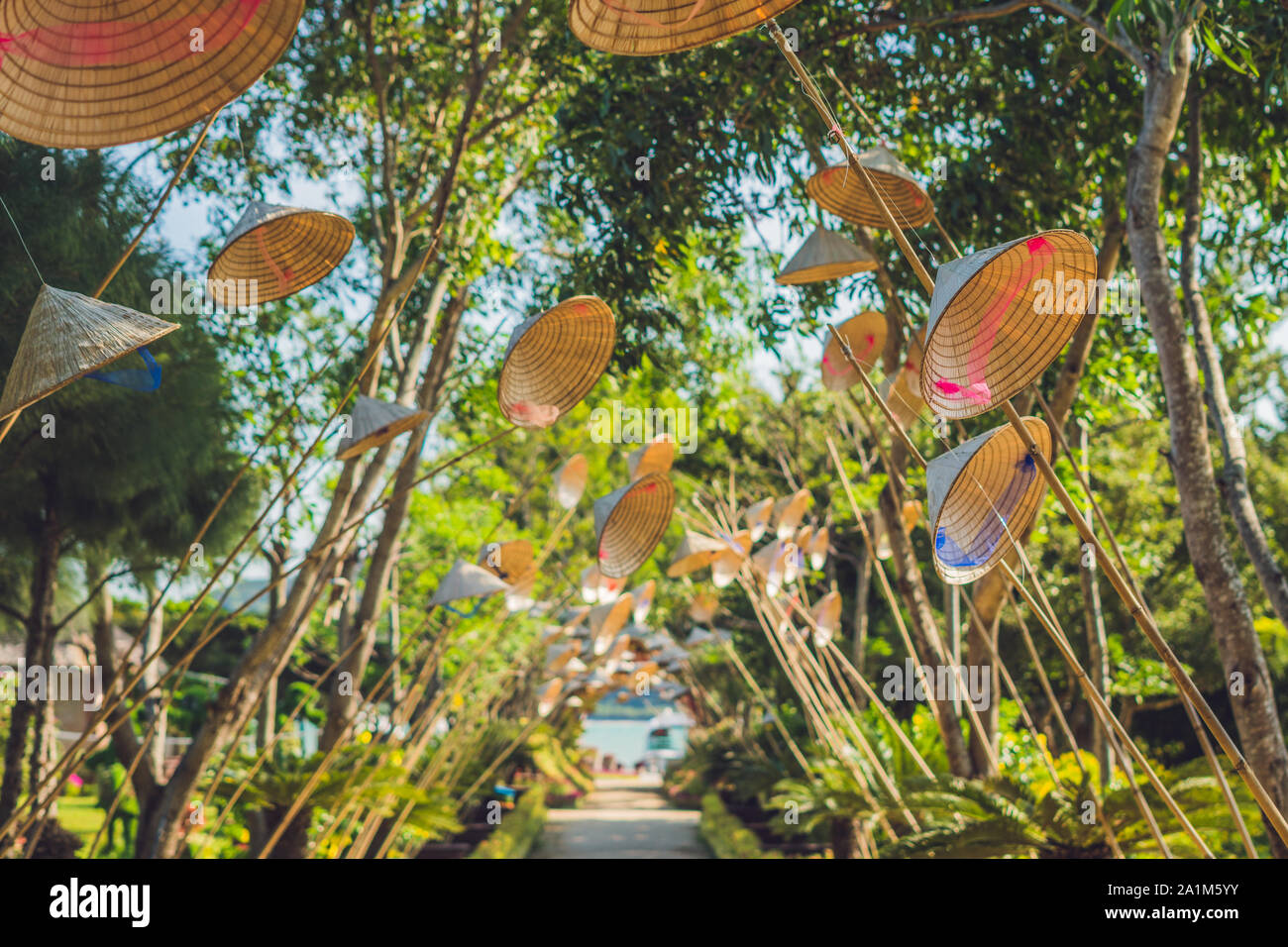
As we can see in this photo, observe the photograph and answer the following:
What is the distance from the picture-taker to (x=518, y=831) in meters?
10.3

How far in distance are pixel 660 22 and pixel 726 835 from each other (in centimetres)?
915

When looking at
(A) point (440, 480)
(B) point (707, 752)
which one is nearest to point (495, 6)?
(A) point (440, 480)

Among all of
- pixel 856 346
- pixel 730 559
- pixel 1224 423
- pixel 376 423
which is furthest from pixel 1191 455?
pixel 376 423

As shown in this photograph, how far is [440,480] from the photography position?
13.2m

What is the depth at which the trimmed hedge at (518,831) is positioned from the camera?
348 inches

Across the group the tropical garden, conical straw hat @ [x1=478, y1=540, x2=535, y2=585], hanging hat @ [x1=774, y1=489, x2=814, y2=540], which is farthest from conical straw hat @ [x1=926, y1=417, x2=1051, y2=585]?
hanging hat @ [x1=774, y1=489, x2=814, y2=540]

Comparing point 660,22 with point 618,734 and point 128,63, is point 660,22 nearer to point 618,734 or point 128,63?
point 128,63

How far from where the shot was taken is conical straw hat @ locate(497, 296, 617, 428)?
251 cm

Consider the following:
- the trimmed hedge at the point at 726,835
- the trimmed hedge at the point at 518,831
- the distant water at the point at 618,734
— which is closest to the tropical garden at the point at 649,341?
the trimmed hedge at the point at 518,831

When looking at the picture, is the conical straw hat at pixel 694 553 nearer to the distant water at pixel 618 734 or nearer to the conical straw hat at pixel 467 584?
the conical straw hat at pixel 467 584

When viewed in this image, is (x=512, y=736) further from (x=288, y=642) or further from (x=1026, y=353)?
(x=1026, y=353)

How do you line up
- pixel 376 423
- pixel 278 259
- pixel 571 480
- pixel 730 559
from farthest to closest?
pixel 730 559
pixel 571 480
pixel 376 423
pixel 278 259

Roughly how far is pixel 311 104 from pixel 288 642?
312cm

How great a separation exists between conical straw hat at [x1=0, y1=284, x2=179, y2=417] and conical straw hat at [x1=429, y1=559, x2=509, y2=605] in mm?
2759
